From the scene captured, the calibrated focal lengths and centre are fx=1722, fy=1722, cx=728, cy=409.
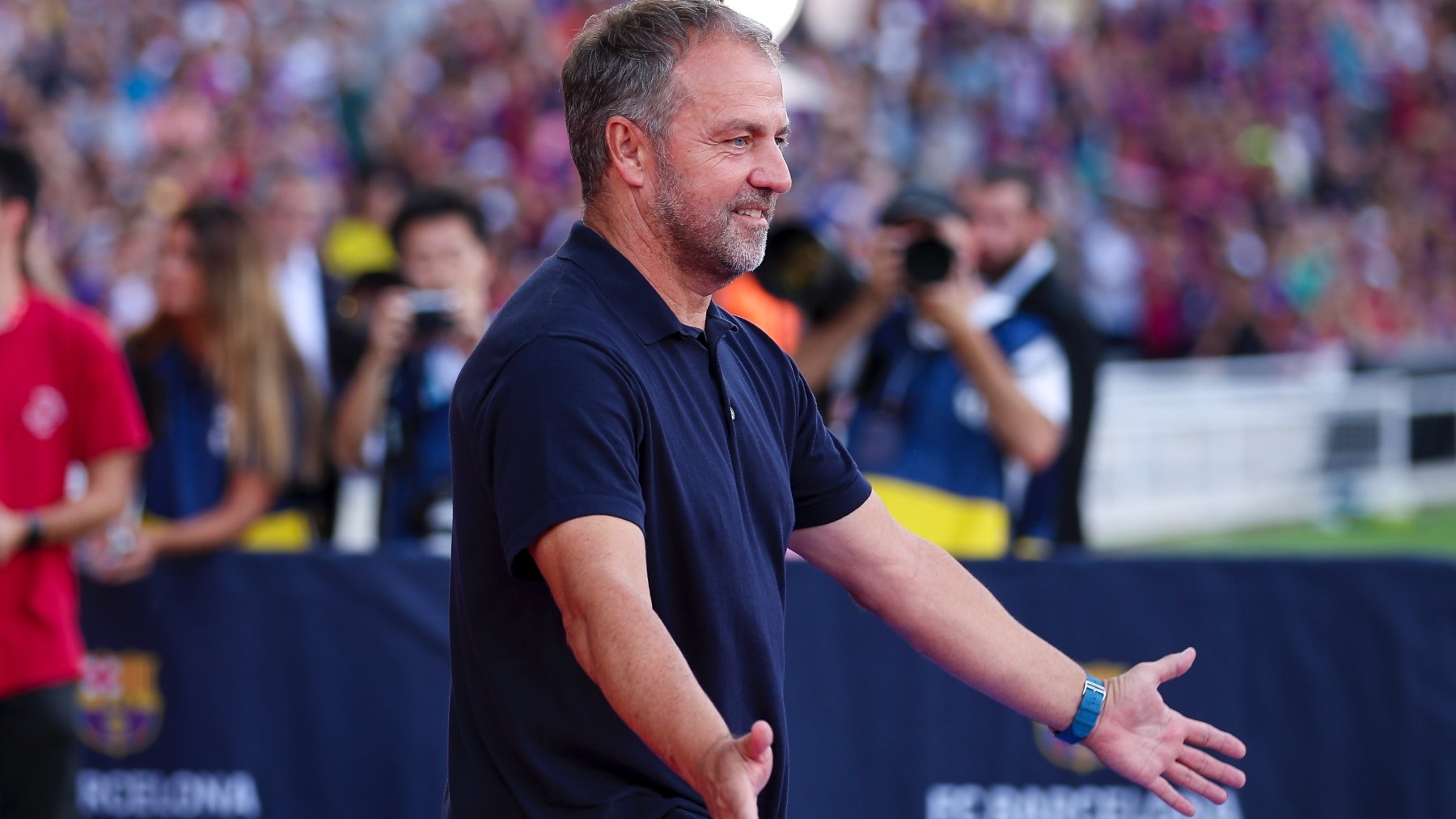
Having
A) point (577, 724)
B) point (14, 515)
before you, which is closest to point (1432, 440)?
point (14, 515)

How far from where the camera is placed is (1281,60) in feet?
69.5

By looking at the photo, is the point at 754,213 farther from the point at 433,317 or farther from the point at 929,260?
the point at 433,317

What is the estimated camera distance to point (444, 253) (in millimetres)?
5605

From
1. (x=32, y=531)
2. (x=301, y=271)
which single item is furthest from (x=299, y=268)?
(x=32, y=531)

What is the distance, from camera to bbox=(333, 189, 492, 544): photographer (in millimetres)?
5520

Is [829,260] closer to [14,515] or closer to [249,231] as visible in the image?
[249,231]

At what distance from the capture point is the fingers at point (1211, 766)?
280 centimetres

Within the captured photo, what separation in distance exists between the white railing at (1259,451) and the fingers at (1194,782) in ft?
27.0

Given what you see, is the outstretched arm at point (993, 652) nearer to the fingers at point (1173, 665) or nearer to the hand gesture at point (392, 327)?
the fingers at point (1173, 665)

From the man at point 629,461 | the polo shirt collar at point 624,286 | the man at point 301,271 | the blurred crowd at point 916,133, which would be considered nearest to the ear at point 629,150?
the man at point 629,461

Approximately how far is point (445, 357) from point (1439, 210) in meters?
17.4

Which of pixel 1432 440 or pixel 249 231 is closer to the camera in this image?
pixel 249 231

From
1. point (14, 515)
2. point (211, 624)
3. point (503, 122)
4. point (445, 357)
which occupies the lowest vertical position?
point (211, 624)

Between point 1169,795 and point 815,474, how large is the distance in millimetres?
787
